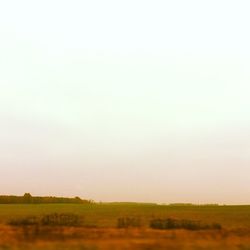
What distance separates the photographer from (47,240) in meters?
27.6

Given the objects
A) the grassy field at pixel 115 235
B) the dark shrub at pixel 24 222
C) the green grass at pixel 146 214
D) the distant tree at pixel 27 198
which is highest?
the distant tree at pixel 27 198


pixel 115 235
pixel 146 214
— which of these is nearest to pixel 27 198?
pixel 146 214


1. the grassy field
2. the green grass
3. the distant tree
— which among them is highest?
the distant tree

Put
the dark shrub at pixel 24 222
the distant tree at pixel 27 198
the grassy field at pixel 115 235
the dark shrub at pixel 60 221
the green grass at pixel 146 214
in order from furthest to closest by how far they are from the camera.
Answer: the distant tree at pixel 27 198 < the green grass at pixel 146 214 < the dark shrub at pixel 24 222 < the dark shrub at pixel 60 221 < the grassy field at pixel 115 235

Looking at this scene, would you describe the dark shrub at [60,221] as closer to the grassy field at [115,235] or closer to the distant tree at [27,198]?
the grassy field at [115,235]

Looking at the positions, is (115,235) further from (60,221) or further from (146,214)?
(146,214)

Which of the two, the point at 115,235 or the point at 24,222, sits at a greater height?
the point at 24,222

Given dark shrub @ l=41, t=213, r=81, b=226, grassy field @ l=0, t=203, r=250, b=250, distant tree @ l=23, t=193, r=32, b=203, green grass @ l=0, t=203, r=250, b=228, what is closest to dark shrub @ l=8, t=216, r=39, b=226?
grassy field @ l=0, t=203, r=250, b=250

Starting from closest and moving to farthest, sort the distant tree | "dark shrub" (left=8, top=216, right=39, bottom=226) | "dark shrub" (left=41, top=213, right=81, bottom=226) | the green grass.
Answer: "dark shrub" (left=41, top=213, right=81, bottom=226), "dark shrub" (left=8, top=216, right=39, bottom=226), the green grass, the distant tree

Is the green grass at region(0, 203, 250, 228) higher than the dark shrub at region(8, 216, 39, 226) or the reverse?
higher

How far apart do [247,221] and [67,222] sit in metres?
12.8

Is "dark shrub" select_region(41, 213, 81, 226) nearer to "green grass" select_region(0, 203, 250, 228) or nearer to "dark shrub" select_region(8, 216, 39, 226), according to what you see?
"dark shrub" select_region(8, 216, 39, 226)

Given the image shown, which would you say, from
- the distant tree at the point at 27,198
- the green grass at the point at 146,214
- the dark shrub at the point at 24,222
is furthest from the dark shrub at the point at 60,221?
the distant tree at the point at 27,198

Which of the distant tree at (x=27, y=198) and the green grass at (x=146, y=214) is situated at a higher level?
the distant tree at (x=27, y=198)
